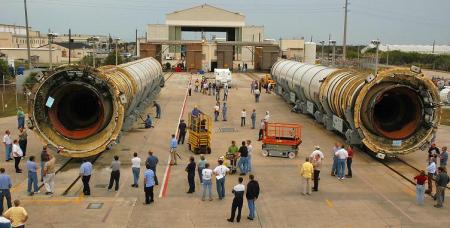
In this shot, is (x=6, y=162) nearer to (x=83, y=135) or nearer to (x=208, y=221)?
(x=83, y=135)

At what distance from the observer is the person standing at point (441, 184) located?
13.4 m

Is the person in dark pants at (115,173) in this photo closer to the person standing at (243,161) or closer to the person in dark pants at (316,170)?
the person standing at (243,161)

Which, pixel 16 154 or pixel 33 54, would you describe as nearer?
pixel 16 154

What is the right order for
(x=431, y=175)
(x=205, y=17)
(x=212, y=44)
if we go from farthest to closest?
(x=205, y=17) < (x=212, y=44) < (x=431, y=175)

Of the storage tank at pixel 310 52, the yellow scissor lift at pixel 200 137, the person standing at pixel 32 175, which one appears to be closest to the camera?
the person standing at pixel 32 175

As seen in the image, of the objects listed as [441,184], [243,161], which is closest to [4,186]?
[243,161]

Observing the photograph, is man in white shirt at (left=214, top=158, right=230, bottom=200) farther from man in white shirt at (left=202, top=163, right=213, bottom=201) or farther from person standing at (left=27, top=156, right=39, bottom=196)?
person standing at (left=27, top=156, right=39, bottom=196)

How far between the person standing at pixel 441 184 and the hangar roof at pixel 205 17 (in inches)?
3121

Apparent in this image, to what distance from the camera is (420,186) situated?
44.7ft

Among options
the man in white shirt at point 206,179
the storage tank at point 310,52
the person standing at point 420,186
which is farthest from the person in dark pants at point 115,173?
the storage tank at point 310,52

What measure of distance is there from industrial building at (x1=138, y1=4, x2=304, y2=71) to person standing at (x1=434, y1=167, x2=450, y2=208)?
186 feet

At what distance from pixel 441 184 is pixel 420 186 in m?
0.56

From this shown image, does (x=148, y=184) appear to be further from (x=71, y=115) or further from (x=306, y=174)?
(x=71, y=115)

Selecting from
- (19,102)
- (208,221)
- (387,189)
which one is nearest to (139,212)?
(208,221)
